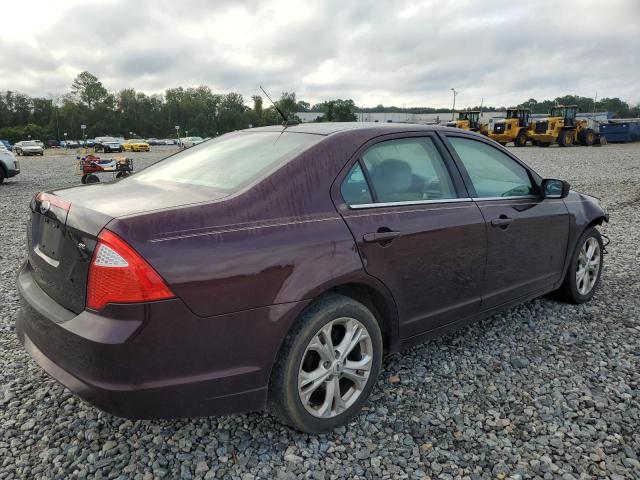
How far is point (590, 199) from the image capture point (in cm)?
426

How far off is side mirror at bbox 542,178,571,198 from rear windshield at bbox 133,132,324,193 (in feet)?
6.45

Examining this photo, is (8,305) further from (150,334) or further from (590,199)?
(590,199)

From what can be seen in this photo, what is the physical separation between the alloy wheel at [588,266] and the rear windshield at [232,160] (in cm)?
280

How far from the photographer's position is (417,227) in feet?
8.98

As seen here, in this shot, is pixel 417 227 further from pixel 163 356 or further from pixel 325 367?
pixel 163 356

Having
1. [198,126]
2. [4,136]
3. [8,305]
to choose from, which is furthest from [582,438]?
[198,126]

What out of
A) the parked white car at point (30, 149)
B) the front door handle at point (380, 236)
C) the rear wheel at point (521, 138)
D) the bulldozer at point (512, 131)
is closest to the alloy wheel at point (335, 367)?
the front door handle at point (380, 236)

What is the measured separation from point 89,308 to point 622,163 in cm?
2251

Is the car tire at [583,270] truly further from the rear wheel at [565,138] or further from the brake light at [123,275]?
the rear wheel at [565,138]

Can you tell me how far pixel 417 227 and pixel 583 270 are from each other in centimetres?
230

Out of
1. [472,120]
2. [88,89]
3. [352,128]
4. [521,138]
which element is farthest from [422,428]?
[88,89]

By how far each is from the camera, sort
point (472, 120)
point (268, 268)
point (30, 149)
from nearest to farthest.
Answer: point (268, 268), point (472, 120), point (30, 149)

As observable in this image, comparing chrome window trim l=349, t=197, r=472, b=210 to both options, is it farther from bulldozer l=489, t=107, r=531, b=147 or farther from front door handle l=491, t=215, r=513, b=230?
bulldozer l=489, t=107, r=531, b=147

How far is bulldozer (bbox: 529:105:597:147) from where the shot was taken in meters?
31.7
